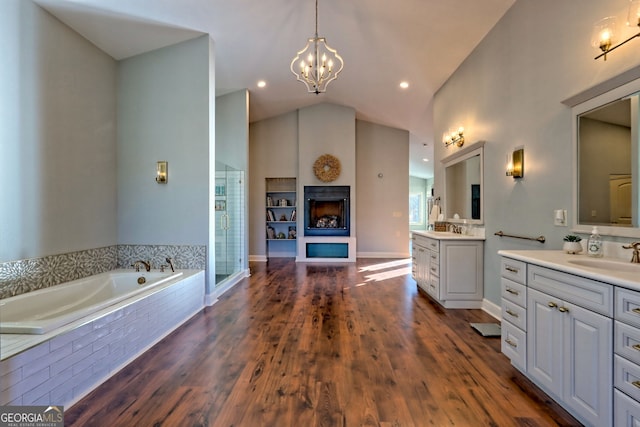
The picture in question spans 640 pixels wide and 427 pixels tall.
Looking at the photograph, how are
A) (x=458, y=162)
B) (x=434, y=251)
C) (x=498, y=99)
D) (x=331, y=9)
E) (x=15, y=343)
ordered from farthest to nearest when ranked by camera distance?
(x=458, y=162), (x=434, y=251), (x=331, y=9), (x=498, y=99), (x=15, y=343)

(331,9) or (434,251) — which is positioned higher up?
(331,9)

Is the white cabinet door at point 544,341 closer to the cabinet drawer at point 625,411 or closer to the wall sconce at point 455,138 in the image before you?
the cabinet drawer at point 625,411

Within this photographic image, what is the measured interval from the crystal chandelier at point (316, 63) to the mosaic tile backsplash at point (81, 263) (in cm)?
248

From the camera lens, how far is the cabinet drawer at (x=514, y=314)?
2.06m

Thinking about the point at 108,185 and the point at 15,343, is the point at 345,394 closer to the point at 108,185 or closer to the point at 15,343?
the point at 15,343

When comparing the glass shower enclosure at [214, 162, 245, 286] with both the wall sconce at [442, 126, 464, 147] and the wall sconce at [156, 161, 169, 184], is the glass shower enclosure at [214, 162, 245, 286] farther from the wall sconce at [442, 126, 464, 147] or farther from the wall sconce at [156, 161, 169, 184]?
the wall sconce at [442, 126, 464, 147]

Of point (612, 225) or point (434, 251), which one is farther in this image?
point (434, 251)

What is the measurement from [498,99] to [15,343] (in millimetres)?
4522

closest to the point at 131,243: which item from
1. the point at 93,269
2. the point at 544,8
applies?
the point at 93,269

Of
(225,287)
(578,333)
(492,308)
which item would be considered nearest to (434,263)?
(492,308)

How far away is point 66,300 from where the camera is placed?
9.27ft

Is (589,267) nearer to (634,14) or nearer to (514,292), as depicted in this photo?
(514,292)

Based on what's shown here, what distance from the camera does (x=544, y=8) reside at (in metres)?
2.63

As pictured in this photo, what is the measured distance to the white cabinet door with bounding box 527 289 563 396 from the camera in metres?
1.73
